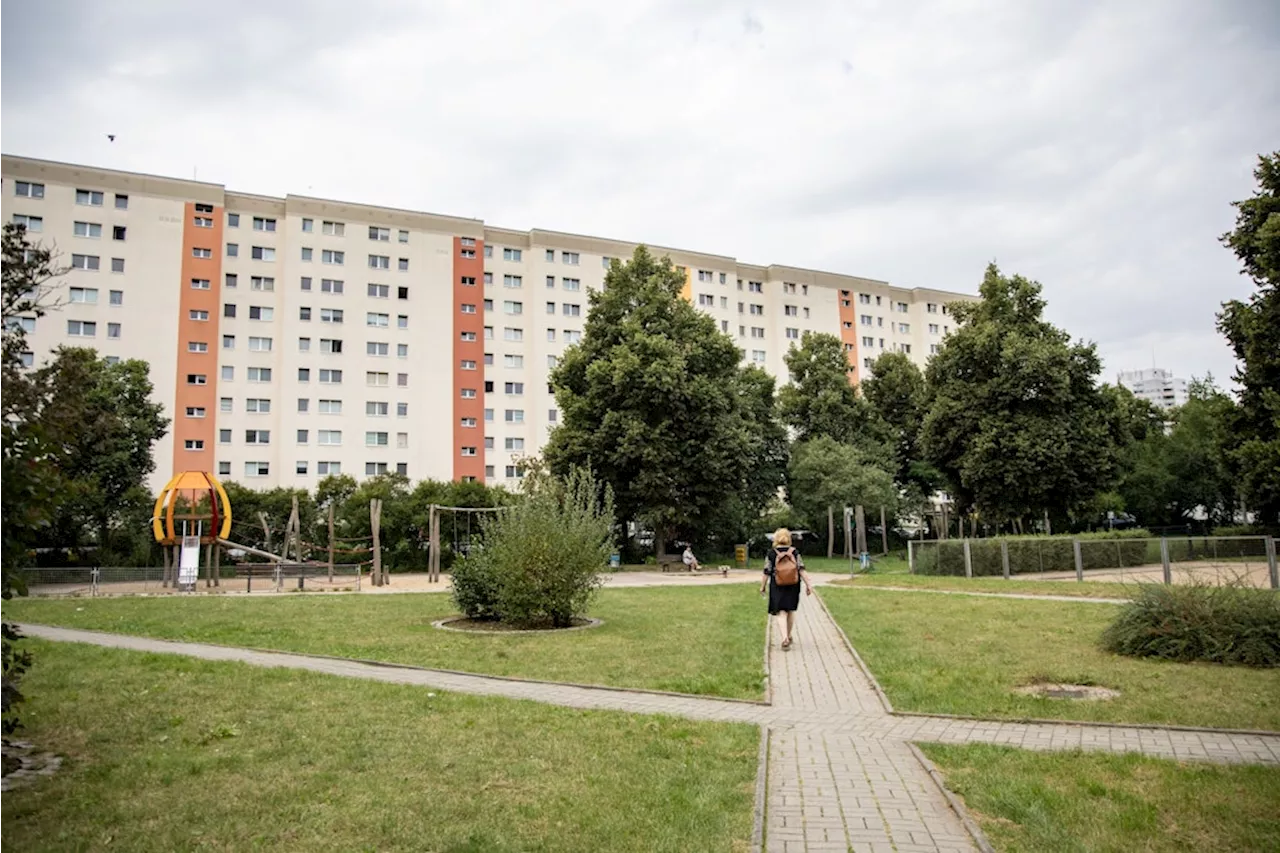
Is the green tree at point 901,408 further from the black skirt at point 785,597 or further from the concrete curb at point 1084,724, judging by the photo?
the concrete curb at point 1084,724

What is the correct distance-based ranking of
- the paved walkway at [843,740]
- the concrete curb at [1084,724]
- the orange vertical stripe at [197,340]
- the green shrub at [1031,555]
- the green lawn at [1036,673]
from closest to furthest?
the paved walkway at [843,740]
the concrete curb at [1084,724]
the green lawn at [1036,673]
the green shrub at [1031,555]
the orange vertical stripe at [197,340]

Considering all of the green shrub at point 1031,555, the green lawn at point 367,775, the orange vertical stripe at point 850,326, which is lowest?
the green lawn at point 367,775

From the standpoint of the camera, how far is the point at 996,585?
2355 centimetres

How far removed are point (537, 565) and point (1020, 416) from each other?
107 feet

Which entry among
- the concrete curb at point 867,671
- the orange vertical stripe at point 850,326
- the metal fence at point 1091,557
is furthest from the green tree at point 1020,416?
the orange vertical stripe at point 850,326

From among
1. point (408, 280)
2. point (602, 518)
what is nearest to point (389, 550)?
point (408, 280)

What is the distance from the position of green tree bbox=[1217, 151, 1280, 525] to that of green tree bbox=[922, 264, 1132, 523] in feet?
23.0

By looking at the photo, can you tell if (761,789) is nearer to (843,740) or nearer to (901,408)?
(843,740)

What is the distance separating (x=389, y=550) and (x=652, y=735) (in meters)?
40.9

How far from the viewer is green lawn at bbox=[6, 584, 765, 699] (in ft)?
33.5

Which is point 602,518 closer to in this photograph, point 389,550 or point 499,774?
point 499,774

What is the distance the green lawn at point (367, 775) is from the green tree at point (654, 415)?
30938 millimetres

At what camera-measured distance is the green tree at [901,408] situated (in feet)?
204

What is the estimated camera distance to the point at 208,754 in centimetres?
624
